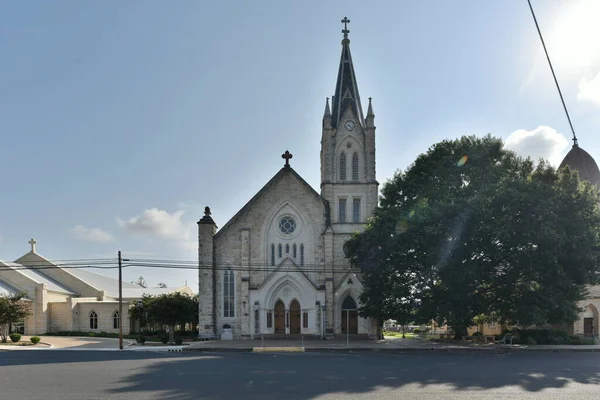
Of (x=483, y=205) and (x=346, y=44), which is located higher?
(x=346, y=44)

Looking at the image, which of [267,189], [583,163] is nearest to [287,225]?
[267,189]

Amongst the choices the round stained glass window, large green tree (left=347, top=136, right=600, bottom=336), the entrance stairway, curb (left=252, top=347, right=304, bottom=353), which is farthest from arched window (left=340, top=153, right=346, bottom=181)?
curb (left=252, top=347, right=304, bottom=353)

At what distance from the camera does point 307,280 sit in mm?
41625

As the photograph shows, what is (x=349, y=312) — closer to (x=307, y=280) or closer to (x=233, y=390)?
(x=307, y=280)

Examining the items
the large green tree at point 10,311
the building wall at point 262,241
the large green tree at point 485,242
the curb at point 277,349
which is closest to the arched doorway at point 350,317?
the building wall at point 262,241

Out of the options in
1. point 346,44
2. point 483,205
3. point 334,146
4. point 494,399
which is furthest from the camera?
point 346,44

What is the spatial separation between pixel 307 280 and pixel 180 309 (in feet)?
29.7

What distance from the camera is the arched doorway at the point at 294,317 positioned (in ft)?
138

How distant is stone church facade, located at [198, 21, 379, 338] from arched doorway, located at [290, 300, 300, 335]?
0.24 ft

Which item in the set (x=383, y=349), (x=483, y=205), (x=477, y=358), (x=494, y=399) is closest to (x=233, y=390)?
(x=494, y=399)

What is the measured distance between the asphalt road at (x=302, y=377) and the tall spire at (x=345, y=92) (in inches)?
900

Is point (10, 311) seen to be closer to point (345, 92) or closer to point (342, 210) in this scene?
point (342, 210)

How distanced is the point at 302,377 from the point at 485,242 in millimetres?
17136

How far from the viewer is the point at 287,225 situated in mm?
43438
